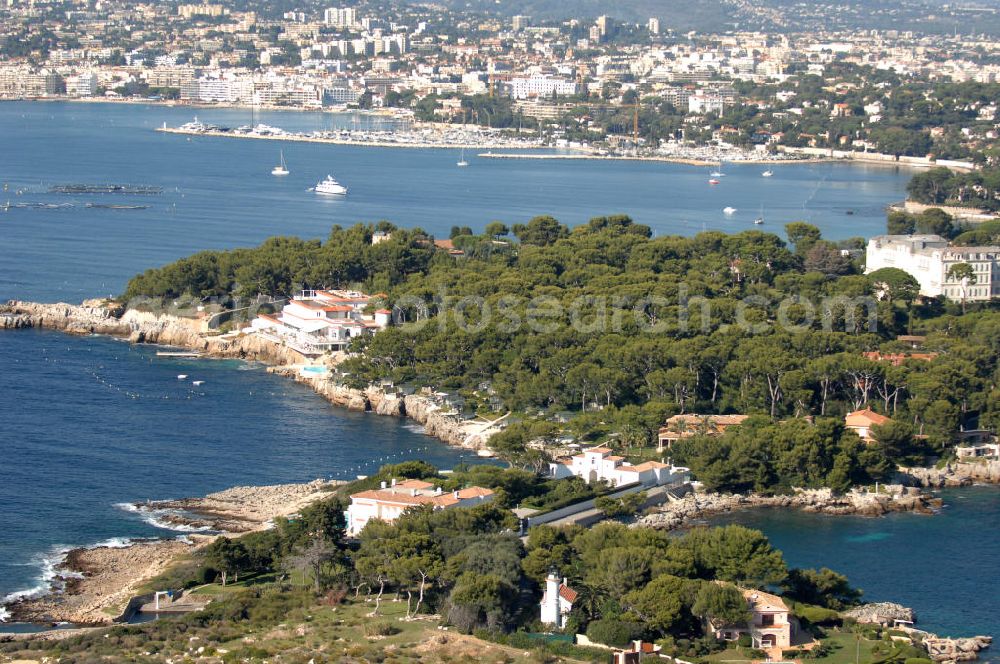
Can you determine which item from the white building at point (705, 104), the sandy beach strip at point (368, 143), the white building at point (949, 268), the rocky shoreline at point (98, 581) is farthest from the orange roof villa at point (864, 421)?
the white building at point (705, 104)

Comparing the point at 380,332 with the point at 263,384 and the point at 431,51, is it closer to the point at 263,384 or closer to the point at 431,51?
the point at 263,384

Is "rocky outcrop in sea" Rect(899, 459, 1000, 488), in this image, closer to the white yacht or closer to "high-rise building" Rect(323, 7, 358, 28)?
the white yacht

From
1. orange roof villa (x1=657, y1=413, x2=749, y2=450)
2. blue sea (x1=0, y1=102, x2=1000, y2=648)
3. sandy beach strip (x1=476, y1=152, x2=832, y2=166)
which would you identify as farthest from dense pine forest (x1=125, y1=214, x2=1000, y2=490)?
sandy beach strip (x1=476, y1=152, x2=832, y2=166)

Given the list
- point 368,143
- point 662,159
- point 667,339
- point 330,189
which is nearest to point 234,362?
point 667,339

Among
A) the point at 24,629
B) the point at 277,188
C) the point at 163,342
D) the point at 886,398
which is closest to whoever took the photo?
the point at 24,629

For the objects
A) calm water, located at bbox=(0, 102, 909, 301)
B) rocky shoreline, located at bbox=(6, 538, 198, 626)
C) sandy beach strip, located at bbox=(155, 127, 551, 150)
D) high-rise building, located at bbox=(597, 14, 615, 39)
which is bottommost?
rocky shoreline, located at bbox=(6, 538, 198, 626)

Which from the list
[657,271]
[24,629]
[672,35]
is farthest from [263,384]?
[672,35]

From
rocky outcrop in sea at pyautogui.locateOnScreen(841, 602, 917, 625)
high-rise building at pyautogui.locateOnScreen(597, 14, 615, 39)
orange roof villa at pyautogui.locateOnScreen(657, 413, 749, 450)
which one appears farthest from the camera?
high-rise building at pyautogui.locateOnScreen(597, 14, 615, 39)

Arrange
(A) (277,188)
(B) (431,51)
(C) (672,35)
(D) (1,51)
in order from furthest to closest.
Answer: (C) (672,35) → (B) (431,51) → (D) (1,51) → (A) (277,188)
